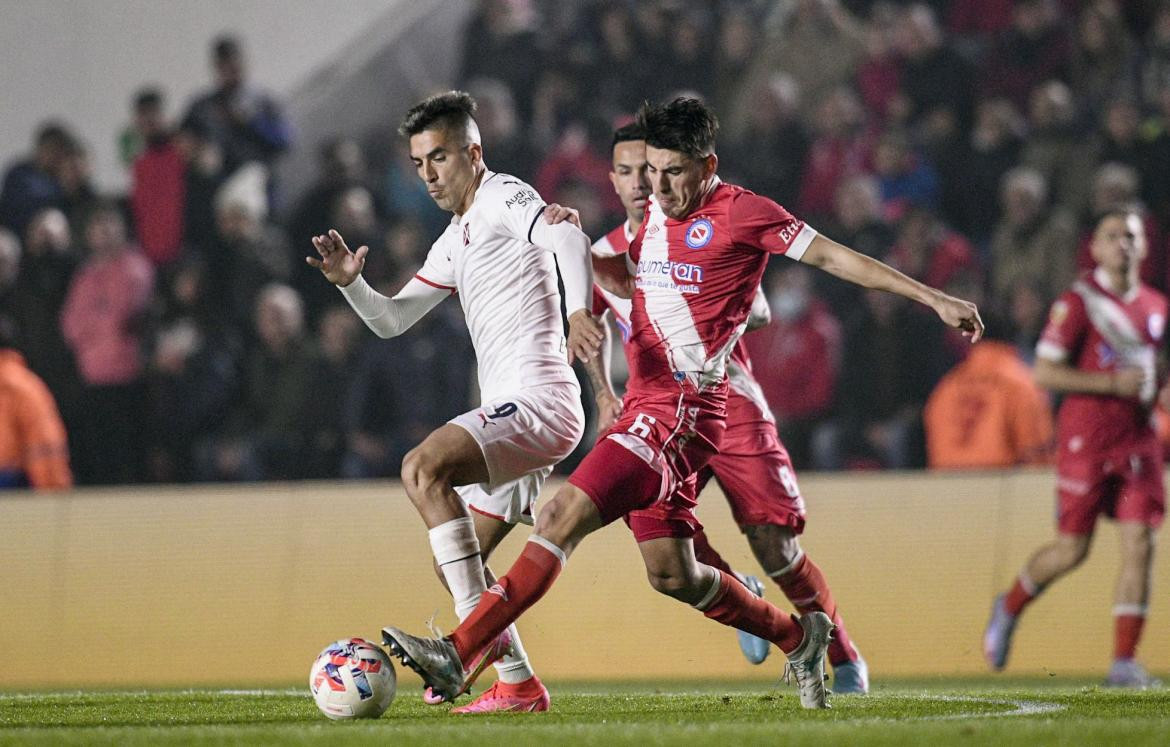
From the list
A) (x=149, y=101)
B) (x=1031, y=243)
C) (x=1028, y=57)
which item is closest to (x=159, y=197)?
(x=149, y=101)

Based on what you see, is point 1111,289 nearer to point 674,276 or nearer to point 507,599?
point 674,276

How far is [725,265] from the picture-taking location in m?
5.55

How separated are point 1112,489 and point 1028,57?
5.13 m

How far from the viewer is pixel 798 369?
11180 millimetres

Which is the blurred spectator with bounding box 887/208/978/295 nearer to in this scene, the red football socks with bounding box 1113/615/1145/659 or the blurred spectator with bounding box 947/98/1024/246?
the blurred spectator with bounding box 947/98/1024/246

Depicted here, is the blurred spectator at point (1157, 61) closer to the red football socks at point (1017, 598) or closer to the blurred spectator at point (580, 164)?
the blurred spectator at point (580, 164)

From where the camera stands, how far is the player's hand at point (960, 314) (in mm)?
4832

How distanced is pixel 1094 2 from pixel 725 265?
7.87 metres

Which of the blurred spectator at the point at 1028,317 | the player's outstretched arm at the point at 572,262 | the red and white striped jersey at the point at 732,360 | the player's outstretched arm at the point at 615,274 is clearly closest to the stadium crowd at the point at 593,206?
the blurred spectator at the point at 1028,317

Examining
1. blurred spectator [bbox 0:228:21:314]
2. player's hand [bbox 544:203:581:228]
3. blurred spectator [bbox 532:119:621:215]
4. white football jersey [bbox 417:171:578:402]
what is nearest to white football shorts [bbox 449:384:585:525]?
white football jersey [bbox 417:171:578:402]

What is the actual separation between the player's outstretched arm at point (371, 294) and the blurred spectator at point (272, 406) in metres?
5.60

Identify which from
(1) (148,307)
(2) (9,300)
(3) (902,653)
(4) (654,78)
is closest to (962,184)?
(4) (654,78)

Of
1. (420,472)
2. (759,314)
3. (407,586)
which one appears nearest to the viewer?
(420,472)

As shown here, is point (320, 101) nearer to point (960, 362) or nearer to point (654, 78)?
point (654, 78)
